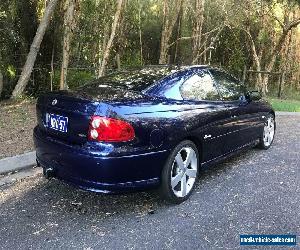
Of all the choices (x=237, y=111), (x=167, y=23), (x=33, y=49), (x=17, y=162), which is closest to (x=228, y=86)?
(x=237, y=111)

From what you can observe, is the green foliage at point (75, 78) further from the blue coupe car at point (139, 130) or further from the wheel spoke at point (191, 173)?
the wheel spoke at point (191, 173)

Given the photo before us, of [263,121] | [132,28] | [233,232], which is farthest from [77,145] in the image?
[132,28]

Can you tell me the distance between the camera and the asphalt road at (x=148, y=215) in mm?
3621

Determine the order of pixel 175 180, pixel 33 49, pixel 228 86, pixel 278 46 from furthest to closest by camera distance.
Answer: pixel 278 46, pixel 33 49, pixel 228 86, pixel 175 180

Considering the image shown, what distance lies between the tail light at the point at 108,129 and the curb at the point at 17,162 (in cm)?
199

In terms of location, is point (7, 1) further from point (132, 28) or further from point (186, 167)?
point (186, 167)

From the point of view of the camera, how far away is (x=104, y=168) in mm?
3758

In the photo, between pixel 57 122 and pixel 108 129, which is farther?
pixel 57 122

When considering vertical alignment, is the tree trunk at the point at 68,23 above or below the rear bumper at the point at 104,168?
above

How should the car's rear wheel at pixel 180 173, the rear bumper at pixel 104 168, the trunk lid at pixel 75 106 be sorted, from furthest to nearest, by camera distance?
the car's rear wheel at pixel 180 173
the trunk lid at pixel 75 106
the rear bumper at pixel 104 168

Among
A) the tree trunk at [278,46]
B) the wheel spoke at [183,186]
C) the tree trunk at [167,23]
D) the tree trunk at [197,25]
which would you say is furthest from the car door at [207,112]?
the tree trunk at [278,46]

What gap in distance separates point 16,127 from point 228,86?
3.76m

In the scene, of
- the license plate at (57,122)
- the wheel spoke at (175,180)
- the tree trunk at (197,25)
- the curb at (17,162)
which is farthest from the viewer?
the tree trunk at (197,25)

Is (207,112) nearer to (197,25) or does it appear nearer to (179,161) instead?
(179,161)
